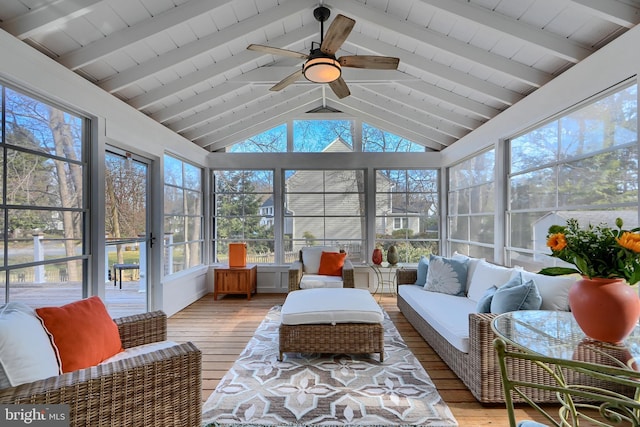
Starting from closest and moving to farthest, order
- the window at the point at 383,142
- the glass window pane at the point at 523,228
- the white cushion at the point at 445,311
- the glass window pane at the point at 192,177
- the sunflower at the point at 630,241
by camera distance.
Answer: the sunflower at the point at 630,241 < the white cushion at the point at 445,311 < the glass window pane at the point at 523,228 < the glass window pane at the point at 192,177 < the window at the point at 383,142

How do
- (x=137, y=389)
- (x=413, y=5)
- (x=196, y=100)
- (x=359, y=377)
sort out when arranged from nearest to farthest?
1. (x=137, y=389)
2. (x=359, y=377)
3. (x=413, y=5)
4. (x=196, y=100)

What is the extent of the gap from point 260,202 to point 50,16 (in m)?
3.83

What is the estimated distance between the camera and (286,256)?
5656 mm

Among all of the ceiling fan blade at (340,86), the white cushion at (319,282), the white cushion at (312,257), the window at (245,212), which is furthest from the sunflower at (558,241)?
the window at (245,212)

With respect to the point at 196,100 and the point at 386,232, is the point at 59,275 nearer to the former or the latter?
the point at 196,100

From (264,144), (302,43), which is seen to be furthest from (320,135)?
(302,43)

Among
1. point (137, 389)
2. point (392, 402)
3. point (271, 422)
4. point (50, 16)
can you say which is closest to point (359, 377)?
point (392, 402)

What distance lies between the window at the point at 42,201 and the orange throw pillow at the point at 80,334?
785 millimetres

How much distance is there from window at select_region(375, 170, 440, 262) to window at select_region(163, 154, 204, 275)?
10.3 feet

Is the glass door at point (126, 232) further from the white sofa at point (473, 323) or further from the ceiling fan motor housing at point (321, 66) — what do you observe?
the white sofa at point (473, 323)

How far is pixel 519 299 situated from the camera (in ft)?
7.35

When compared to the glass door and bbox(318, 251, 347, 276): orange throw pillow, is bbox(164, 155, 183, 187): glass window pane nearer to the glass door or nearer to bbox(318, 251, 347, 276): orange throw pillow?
the glass door

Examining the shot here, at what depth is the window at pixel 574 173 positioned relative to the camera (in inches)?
88.7

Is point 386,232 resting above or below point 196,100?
below
